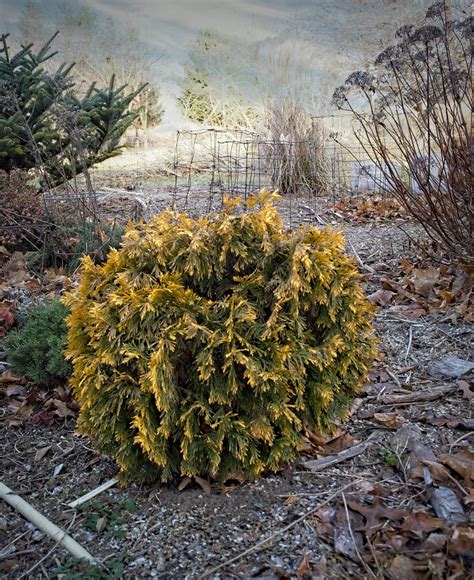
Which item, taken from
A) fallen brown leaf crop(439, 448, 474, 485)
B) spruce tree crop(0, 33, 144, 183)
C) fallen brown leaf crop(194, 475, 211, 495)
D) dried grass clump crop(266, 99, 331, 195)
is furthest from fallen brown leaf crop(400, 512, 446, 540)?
dried grass clump crop(266, 99, 331, 195)

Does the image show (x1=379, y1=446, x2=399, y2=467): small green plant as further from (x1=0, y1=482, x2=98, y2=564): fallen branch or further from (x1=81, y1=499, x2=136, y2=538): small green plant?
(x1=0, y1=482, x2=98, y2=564): fallen branch

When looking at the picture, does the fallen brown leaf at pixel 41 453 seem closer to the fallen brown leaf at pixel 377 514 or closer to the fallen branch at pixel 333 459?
the fallen branch at pixel 333 459

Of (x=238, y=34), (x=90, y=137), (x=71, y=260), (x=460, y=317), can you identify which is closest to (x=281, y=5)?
(x=238, y=34)

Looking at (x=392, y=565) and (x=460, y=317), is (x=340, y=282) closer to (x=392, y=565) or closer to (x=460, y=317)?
(x=392, y=565)

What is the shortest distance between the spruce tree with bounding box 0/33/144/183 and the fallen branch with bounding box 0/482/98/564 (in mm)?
2914

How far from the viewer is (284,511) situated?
1681mm

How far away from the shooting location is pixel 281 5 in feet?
40.1

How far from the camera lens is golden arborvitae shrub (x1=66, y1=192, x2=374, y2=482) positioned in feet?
5.57

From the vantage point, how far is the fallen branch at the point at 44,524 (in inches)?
61.9

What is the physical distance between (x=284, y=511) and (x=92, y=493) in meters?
0.64

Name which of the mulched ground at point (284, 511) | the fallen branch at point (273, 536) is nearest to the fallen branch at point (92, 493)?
the mulched ground at point (284, 511)

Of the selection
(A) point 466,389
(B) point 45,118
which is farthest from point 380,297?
(B) point 45,118

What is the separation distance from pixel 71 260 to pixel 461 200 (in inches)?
106

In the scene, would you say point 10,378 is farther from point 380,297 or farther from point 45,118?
point 45,118
